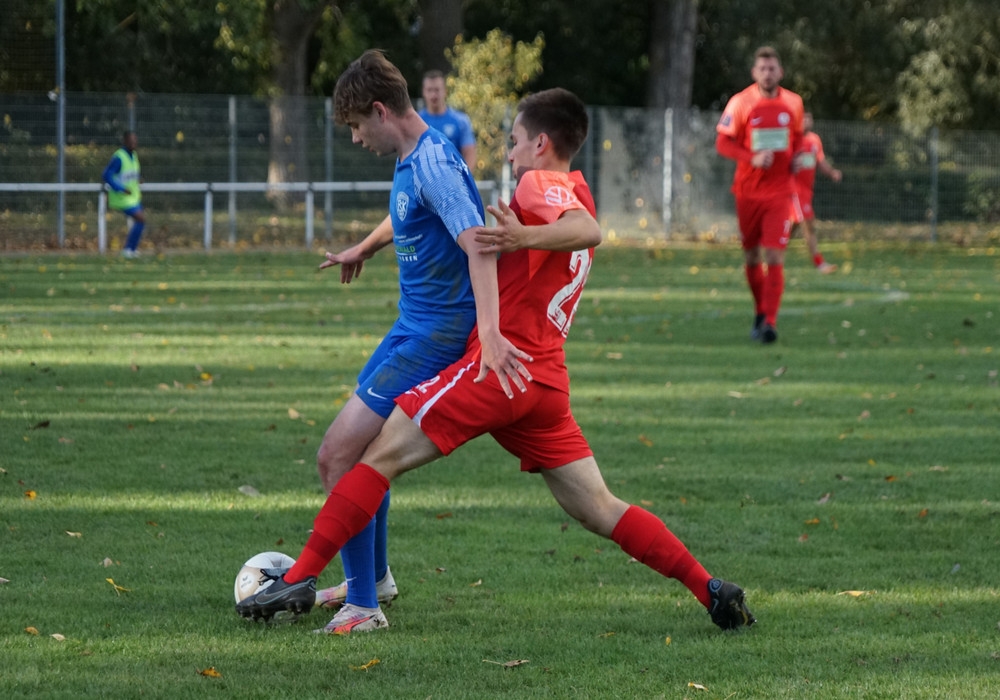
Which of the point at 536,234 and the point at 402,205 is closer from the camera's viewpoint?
the point at 536,234

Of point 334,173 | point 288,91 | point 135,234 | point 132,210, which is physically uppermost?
point 288,91

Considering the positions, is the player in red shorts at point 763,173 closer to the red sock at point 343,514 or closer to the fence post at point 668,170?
the red sock at point 343,514

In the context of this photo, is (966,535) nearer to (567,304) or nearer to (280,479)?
(567,304)

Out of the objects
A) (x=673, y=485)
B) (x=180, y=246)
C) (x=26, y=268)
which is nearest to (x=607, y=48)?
(x=180, y=246)

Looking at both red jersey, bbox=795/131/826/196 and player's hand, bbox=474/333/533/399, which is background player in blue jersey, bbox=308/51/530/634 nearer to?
player's hand, bbox=474/333/533/399

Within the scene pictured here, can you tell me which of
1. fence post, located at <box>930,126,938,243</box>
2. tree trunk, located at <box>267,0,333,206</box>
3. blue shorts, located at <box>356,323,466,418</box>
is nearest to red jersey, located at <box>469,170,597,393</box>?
blue shorts, located at <box>356,323,466,418</box>

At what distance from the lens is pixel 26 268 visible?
18625 millimetres

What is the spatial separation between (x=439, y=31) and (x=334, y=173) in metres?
5.89

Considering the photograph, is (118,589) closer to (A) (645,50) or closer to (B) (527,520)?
(B) (527,520)

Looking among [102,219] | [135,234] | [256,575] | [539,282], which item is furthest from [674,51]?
[256,575]

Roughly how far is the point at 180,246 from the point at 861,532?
19.6 metres

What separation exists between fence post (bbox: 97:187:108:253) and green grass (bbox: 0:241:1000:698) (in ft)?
32.5

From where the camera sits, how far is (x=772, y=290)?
12.1 m

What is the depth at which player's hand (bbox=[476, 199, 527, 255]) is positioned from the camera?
419 cm
